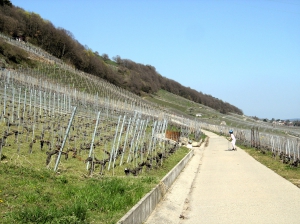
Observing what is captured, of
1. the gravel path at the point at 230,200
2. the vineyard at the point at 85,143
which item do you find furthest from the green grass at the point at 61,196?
the gravel path at the point at 230,200

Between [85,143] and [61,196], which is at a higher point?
[85,143]

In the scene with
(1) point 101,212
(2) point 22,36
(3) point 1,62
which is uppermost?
(2) point 22,36

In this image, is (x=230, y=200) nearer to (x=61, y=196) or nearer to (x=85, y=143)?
(x=61, y=196)

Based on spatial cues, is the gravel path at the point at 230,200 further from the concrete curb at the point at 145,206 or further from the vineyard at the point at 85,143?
the vineyard at the point at 85,143

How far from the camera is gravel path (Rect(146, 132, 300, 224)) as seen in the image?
26.1ft

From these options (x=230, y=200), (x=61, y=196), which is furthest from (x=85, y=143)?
(x=61, y=196)

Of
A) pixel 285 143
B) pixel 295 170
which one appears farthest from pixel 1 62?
pixel 295 170

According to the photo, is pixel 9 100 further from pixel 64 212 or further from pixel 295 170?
pixel 64 212

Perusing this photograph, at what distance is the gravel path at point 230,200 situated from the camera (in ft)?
26.1

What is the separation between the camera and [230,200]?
973 centimetres

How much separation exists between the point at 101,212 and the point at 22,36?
8886cm

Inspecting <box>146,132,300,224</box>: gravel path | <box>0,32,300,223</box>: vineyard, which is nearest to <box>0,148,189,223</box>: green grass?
<box>0,32,300,223</box>: vineyard

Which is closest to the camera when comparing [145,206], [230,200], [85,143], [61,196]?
[61,196]

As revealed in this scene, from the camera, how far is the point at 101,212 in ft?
23.1
